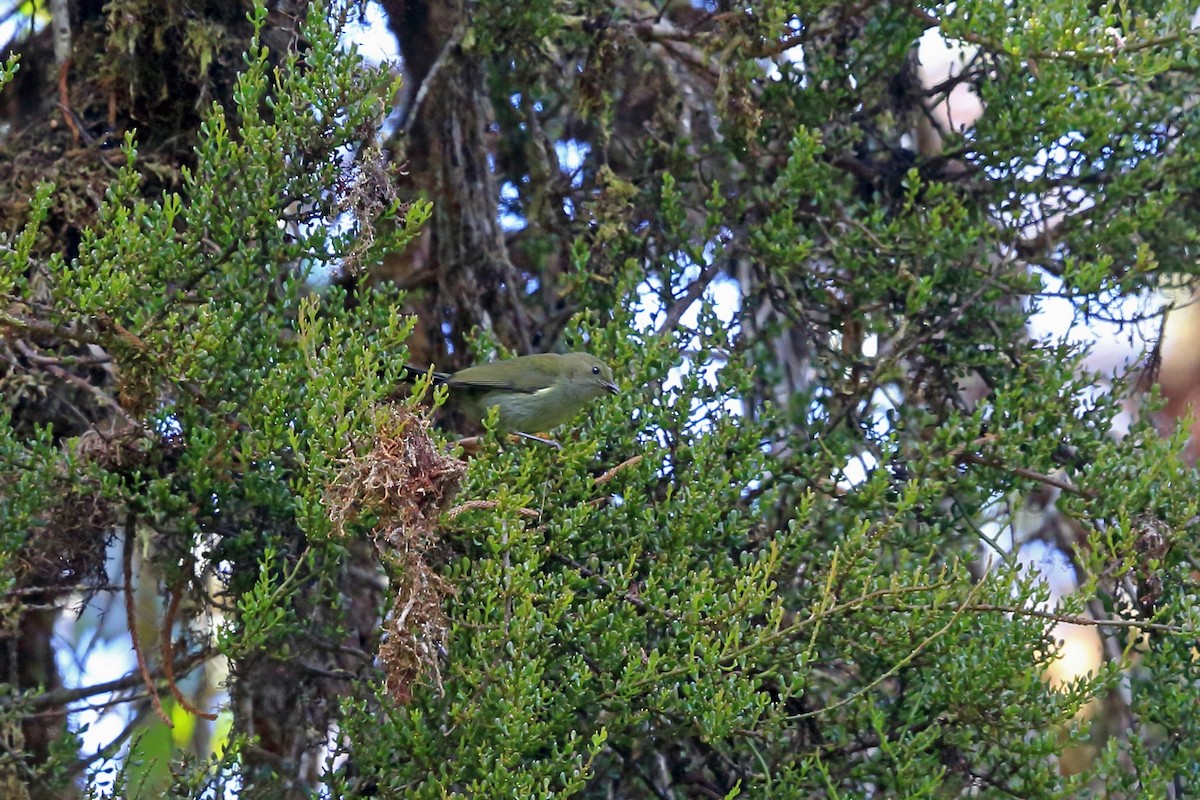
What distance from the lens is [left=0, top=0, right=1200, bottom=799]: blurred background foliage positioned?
377cm

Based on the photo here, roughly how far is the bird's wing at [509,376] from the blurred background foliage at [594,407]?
182 millimetres

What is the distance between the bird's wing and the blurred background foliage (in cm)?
18

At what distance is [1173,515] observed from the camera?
4.42 m

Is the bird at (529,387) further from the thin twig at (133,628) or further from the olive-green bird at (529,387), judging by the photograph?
the thin twig at (133,628)

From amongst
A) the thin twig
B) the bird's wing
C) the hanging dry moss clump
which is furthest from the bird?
the hanging dry moss clump

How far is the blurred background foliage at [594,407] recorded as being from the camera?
3771mm

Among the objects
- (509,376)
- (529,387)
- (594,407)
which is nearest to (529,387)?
(529,387)

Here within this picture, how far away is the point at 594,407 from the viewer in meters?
4.67

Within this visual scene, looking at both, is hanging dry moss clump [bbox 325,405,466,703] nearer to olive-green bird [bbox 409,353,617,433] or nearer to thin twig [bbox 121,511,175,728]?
thin twig [bbox 121,511,175,728]

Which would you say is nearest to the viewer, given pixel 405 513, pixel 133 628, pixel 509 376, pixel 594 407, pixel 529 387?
pixel 405 513

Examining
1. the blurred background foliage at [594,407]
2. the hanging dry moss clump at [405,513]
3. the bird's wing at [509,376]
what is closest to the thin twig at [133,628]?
the blurred background foliage at [594,407]

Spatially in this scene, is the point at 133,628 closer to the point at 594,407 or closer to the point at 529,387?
the point at 594,407

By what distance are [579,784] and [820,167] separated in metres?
2.80

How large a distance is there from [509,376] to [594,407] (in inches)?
33.9
